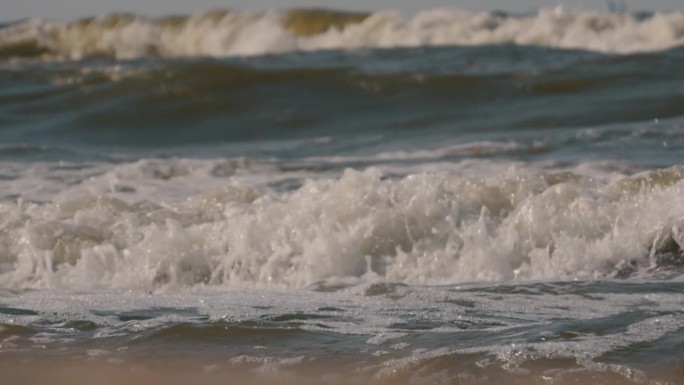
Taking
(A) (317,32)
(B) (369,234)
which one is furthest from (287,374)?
(A) (317,32)

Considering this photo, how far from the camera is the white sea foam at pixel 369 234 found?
651 centimetres

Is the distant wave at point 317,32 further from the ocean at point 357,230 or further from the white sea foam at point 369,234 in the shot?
the white sea foam at point 369,234

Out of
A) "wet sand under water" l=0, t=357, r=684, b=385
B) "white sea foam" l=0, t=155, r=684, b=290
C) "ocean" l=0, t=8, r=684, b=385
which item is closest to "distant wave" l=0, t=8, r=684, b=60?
"ocean" l=0, t=8, r=684, b=385

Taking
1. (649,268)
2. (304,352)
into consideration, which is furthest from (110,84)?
(304,352)

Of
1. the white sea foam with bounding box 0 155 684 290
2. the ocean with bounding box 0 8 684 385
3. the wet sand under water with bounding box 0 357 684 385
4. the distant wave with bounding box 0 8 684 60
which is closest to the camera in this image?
the wet sand under water with bounding box 0 357 684 385

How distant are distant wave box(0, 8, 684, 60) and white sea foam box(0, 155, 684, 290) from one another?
1074 centimetres

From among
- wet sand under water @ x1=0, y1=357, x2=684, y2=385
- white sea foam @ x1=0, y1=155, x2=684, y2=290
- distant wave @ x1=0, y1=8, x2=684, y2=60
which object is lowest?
wet sand under water @ x1=0, y1=357, x2=684, y2=385

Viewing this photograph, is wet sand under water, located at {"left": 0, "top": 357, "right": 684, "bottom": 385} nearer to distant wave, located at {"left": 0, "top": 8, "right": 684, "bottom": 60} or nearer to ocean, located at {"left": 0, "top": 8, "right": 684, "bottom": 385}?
ocean, located at {"left": 0, "top": 8, "right": 684, "bottom": 385}

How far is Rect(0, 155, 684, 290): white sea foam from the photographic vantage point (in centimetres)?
651

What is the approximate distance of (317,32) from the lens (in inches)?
897

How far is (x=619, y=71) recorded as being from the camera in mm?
13453

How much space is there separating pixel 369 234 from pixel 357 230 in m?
0.07

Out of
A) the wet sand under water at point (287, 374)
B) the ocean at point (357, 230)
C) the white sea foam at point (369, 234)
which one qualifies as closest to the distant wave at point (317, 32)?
the ocean at point (357, 230)

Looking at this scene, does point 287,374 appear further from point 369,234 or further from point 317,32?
point 317,32
